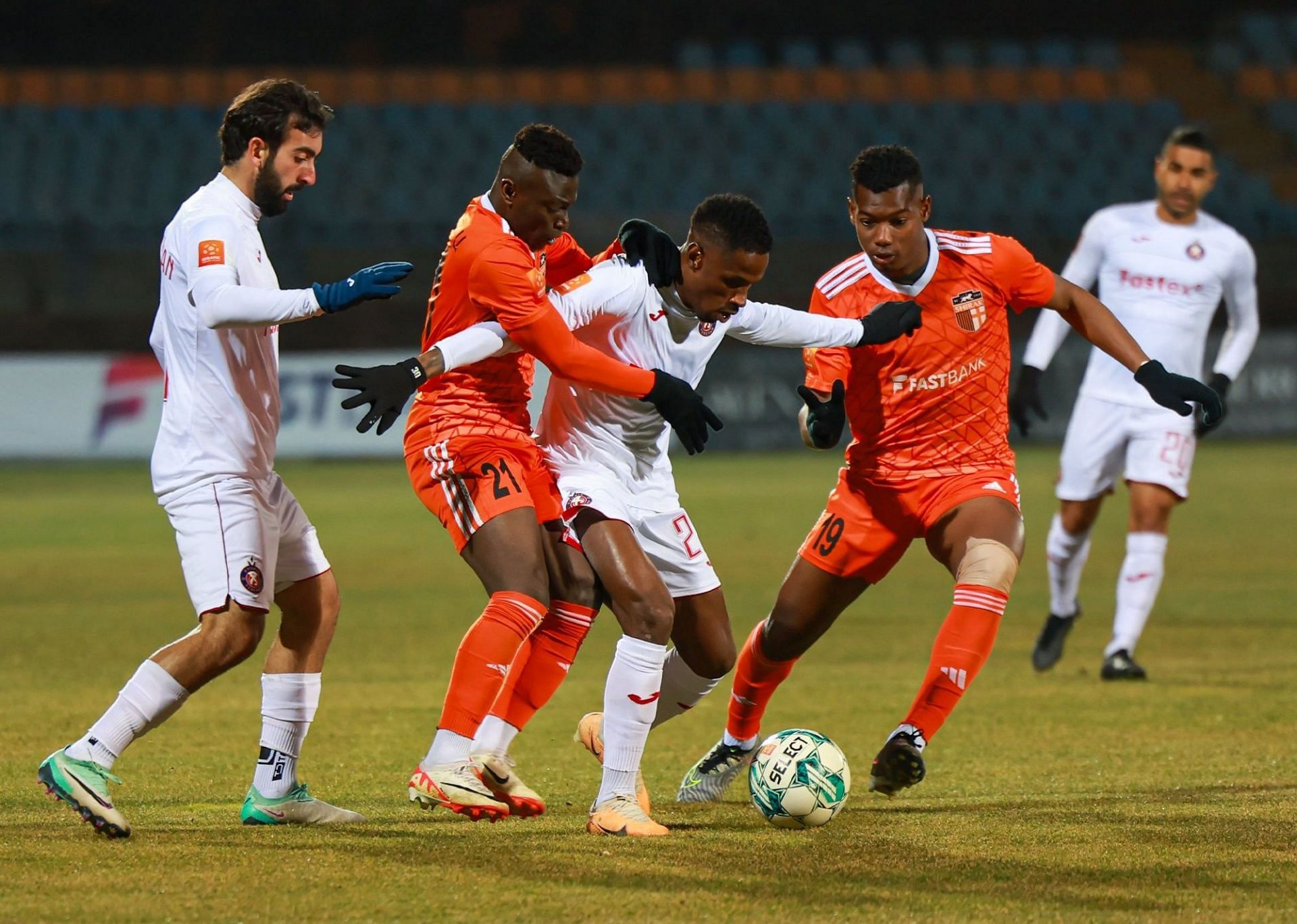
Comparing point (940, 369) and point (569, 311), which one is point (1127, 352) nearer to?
point (940, 369)

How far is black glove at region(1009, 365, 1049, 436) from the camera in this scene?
7363 millimetres

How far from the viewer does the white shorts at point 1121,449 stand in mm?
8289

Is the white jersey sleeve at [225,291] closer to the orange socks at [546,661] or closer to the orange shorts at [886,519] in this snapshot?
the orange socks at [546,661]

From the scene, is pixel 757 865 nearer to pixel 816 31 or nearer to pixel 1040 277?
pixel 1040 277

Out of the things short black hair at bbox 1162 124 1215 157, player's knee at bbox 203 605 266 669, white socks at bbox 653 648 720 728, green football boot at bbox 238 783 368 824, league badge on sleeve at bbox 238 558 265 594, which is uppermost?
short black hair at bbox 1162 124 1215 157

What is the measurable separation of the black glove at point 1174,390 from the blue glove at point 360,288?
241 centimetres

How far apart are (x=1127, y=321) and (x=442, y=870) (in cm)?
540

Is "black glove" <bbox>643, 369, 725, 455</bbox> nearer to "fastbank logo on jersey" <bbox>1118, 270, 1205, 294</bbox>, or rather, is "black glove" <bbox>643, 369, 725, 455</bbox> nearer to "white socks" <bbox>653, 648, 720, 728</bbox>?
"white socks" <bbox>653, 648, 720, 728</bbox>

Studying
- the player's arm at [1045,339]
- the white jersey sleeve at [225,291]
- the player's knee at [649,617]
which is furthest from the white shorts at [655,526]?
the player's arm at [1045,339]

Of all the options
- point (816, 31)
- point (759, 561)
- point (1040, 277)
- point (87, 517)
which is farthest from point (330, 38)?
point (1040, 277)

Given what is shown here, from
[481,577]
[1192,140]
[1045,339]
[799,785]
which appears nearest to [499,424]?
[481,577]

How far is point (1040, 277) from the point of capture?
19.3 ft

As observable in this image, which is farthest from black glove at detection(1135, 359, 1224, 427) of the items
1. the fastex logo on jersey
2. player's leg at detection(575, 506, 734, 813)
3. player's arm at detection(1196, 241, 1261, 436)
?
player's arm at detection(1196, 241, 1261, 436)

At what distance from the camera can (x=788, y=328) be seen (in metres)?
5.36
